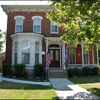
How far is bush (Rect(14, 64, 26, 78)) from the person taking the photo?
58.9ft

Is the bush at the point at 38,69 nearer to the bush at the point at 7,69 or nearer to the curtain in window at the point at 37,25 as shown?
the bush at the point at 7,69

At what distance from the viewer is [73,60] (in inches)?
882

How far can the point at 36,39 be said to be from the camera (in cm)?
1934

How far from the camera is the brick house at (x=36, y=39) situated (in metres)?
19.1

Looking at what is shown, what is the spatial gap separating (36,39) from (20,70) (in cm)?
409

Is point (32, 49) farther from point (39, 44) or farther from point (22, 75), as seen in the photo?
point (22, 75)

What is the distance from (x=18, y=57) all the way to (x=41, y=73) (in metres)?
3.27

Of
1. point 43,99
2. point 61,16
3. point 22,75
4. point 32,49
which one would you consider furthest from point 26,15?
point 43,99

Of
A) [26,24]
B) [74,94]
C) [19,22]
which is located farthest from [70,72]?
[74,94]

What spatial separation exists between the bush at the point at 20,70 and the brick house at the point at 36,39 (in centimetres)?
108

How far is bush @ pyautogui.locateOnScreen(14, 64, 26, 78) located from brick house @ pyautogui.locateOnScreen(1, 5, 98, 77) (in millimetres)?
1081

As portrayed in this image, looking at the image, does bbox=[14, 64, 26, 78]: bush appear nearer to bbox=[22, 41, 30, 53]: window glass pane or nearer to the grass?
bbox=[22, 41, 30, 53]: window glass pane

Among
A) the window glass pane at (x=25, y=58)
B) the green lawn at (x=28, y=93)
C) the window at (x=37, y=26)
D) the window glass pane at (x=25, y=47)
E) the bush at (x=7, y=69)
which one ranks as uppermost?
the window at (x=37, y=26)

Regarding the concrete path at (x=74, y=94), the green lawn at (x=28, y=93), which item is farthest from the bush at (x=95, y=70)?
the green lawn at (x=28, y=93)
